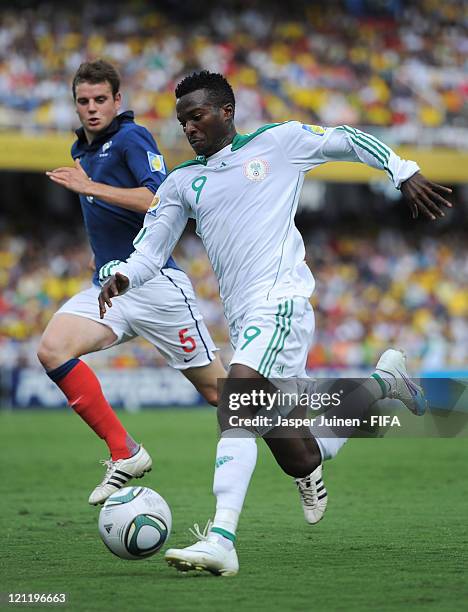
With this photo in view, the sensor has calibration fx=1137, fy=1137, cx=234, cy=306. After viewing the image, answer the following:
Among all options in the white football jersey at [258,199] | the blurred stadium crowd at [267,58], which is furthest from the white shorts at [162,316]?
the blurred stadium crowd at [267,58]

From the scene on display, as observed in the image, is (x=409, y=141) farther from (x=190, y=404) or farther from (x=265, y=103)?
(x=190, y=404)

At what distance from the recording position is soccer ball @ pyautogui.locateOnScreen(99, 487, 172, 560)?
5719mm

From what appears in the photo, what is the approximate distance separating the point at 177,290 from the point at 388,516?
2140mm

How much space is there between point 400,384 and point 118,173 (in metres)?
2.28

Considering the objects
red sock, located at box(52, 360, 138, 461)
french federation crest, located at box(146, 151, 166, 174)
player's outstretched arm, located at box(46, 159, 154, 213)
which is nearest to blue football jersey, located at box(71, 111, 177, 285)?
french federation crest, located at box(146, 151, 166, 174)

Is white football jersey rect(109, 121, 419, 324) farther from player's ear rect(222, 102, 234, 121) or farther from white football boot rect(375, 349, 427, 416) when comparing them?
white football boot rect(375, 349, 427, 416)

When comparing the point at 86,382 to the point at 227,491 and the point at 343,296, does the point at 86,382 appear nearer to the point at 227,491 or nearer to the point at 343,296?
the point at 227,491

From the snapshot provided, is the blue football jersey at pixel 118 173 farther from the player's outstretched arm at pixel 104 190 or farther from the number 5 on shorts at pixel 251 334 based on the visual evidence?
the number 5 on shorts at pixel 251 334

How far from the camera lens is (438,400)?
13812 mm

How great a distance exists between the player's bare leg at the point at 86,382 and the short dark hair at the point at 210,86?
6.62 ft

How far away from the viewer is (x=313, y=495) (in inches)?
261

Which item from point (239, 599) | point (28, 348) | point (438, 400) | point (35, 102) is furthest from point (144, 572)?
point (35, 102)

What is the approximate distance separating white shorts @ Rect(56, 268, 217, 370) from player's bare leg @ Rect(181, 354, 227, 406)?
5 centimetres

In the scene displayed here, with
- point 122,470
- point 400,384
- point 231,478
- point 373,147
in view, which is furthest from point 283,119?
point 231,478
